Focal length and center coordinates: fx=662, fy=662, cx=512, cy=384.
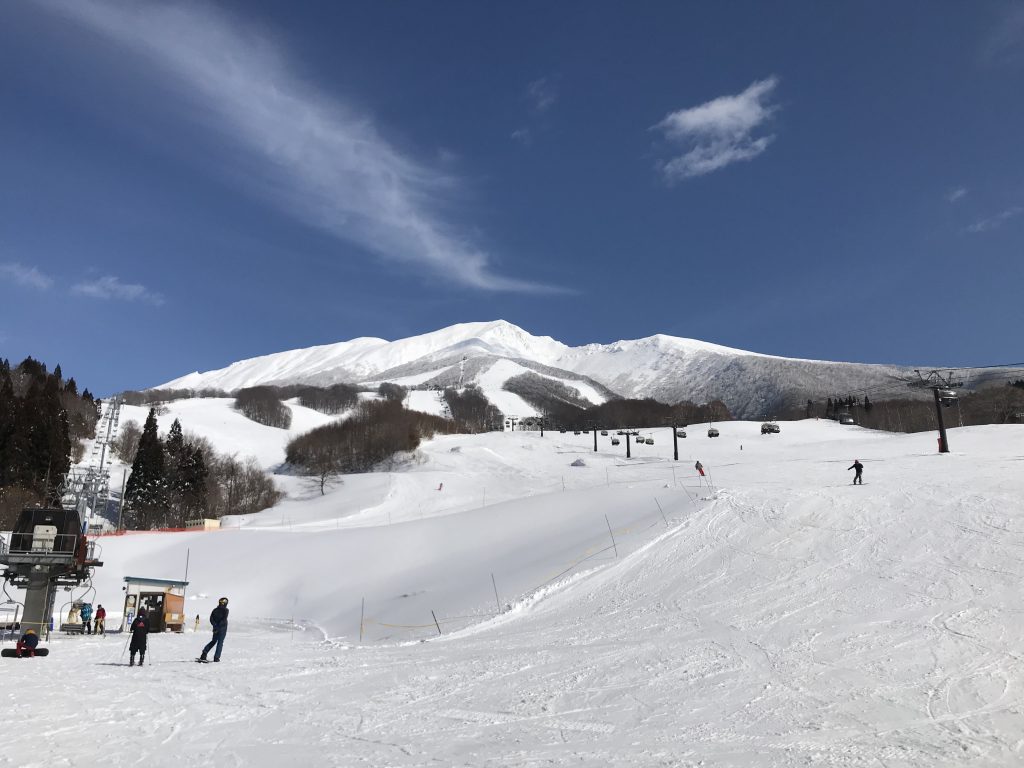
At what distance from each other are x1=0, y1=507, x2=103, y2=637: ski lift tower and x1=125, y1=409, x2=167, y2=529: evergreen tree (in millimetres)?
51329

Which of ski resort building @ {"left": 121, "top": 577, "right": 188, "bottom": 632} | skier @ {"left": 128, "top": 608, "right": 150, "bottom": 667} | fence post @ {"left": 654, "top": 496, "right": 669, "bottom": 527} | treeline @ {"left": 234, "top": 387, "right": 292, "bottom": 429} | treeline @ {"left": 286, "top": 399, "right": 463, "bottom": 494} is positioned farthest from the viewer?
treeline @ {"left": 234, "top": 387, "right": 292, "bottom": 429}

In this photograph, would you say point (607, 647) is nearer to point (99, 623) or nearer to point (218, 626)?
point (218, 626)

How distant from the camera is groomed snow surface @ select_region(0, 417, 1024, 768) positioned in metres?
7.17

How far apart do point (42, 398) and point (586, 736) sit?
87949mm

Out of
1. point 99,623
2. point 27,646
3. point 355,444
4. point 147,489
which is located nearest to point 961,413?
point 355,444

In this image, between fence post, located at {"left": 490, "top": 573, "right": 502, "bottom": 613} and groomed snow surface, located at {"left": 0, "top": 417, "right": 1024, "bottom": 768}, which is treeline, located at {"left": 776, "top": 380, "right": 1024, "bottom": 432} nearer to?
groomed snow surface, located at {"left": 0, "top": 417, "right": 1024, "bottom": 768}

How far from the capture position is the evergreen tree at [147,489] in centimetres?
7206

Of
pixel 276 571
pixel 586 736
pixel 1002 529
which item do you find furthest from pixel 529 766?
pixel 276 571

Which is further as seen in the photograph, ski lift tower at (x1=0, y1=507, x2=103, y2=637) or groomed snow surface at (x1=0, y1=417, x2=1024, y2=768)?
ski lift tower at (x1=0, y1=507, x2=103, y2=637)

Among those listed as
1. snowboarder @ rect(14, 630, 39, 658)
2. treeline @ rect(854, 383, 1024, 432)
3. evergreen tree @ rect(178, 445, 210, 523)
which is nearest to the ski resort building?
snowboarder @ rect(14, 630, 39, 658)

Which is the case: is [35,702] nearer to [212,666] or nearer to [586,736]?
[212,666]

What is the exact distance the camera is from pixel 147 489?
73.1m

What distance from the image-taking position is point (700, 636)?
501 inches

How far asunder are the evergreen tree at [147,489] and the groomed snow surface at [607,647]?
4036 cm
